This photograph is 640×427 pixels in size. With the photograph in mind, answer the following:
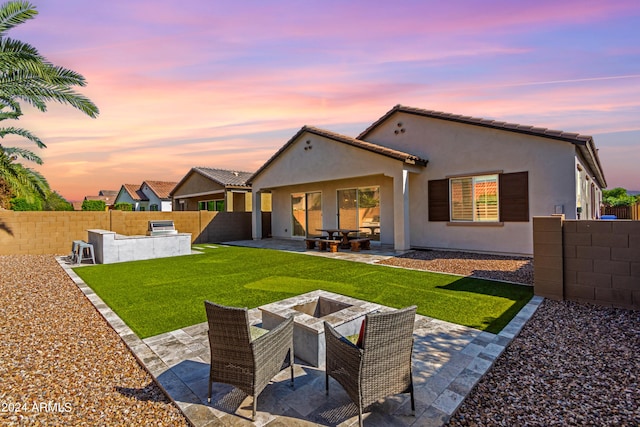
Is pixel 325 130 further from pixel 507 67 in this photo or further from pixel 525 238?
pixel 525 238

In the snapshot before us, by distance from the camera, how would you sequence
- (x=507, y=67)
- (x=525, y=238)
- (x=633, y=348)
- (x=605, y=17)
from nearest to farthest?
1. (x=633, y=348)
2. (x=605, y=17)
3. (x=507, y=67)
4. (x=525, y=238)

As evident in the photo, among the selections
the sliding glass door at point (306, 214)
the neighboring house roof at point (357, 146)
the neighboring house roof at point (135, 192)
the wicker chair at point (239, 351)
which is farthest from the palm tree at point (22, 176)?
the neighboring house roof at point (135, 192)

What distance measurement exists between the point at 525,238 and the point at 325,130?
937 cm

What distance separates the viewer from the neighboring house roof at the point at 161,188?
35.6 metres

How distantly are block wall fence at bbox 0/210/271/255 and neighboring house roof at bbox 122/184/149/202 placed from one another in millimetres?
25129

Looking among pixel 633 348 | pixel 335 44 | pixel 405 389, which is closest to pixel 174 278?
pixel 405 389

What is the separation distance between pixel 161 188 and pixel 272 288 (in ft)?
114

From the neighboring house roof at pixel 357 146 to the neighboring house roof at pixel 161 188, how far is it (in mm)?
21907

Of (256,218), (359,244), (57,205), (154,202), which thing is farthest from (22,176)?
(57,205)

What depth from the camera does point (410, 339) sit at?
292 cm

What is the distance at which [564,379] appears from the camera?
11.0 ft

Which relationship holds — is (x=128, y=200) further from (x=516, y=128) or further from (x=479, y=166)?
(x=516, y=128)

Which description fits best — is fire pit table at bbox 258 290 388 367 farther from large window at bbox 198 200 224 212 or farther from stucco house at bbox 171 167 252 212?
large window at bbox 198 200 224 212

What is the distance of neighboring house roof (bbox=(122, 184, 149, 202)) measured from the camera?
38812mm
